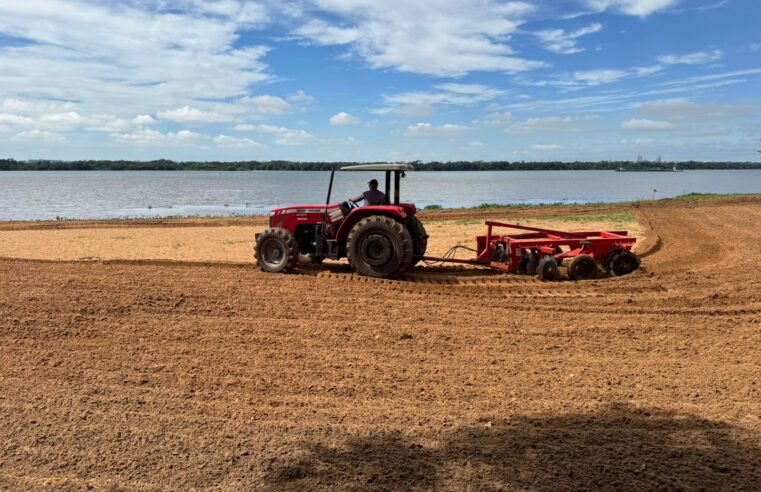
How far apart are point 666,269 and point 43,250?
1368 cm

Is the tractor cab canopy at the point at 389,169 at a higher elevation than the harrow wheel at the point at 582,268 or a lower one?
higher

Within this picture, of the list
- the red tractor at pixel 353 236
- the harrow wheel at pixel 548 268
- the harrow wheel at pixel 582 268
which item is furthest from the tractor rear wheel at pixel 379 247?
the harrow wheel at pixel 582 268

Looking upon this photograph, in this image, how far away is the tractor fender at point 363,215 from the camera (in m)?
Result: 8.94

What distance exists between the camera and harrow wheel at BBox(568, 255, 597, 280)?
29.0 ft

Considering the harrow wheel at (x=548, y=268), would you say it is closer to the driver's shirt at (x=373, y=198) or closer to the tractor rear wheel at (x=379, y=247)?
the tractor rear wheel at (x=379, y=247)

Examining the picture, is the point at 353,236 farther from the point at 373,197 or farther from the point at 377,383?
the point at 377,383

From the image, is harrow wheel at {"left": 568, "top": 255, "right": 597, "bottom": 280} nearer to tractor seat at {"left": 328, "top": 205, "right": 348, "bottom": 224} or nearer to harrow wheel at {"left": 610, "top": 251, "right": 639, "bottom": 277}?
harrow wheel at {"left": 610, "top": 251, "right": 639, "bottom": 277}

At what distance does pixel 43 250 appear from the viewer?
13695 mm

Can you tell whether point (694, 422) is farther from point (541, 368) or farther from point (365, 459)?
point (365, 459)

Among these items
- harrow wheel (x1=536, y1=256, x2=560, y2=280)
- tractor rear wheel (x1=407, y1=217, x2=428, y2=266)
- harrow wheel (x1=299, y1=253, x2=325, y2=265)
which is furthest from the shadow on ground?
harrow wheel (x1=299, y1=253, x2=325, y2=265)

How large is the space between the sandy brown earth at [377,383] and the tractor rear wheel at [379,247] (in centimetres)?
47

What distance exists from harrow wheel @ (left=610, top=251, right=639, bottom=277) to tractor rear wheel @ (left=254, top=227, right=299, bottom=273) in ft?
16.9

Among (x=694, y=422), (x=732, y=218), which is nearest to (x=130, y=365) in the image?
(x=694, y=422)

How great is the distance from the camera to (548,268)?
8.68 m
